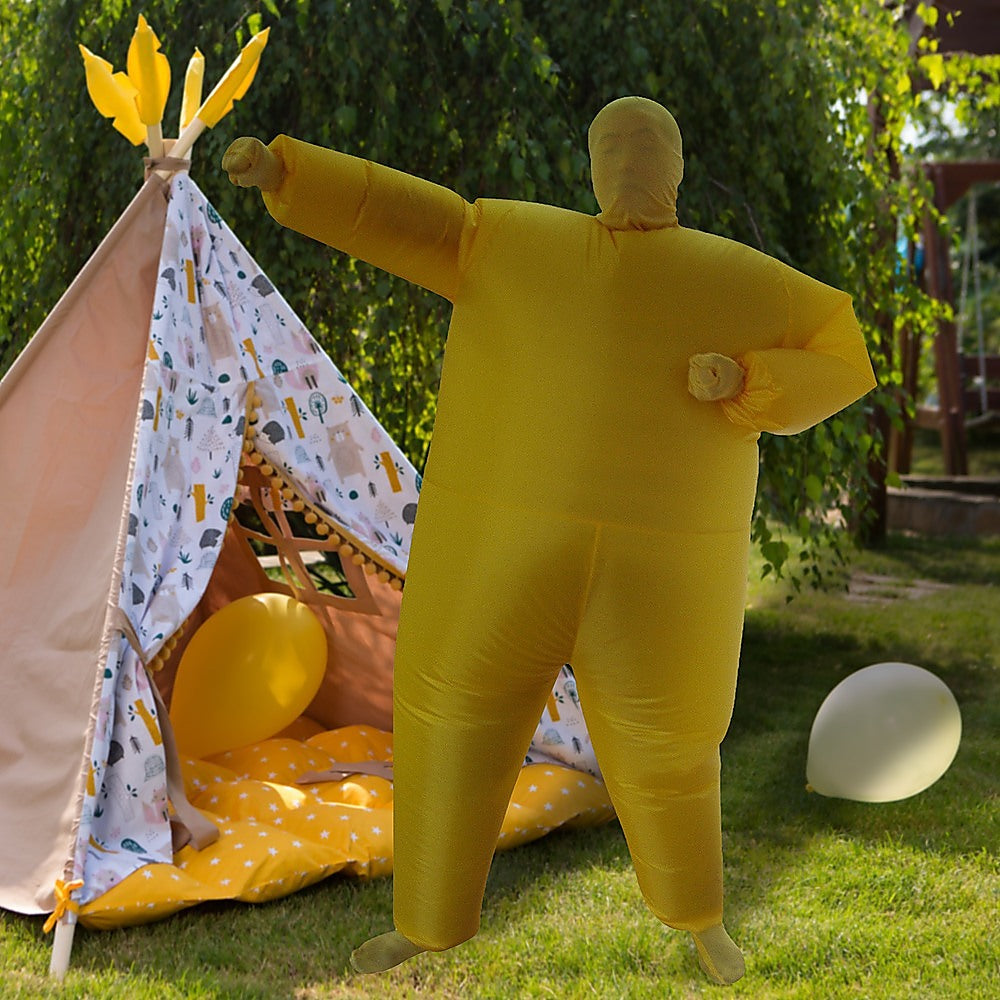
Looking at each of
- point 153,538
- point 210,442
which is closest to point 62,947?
point 153,538

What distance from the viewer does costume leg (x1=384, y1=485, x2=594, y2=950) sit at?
1480mm

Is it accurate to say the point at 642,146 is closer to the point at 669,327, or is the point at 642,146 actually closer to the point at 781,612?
the point at 669,327

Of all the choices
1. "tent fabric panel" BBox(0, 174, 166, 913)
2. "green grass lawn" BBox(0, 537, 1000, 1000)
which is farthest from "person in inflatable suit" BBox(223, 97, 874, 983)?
"tent fabric panel" BBox(0, 174, 166, 913)

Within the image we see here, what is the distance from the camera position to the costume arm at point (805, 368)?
1462 millimetres

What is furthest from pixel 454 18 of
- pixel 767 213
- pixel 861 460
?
pixel 861 460

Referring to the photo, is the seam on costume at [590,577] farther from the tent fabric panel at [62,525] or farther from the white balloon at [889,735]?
the white balloon at [889,735]

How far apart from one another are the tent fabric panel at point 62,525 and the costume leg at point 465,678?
1.12 meters

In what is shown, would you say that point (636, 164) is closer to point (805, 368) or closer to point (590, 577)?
point (805, 368)

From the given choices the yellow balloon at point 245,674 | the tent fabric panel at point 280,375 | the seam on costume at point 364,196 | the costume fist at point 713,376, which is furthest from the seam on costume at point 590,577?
the yellow balloon at point 245,674

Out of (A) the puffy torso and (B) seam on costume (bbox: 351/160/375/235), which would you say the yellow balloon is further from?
(B) seam on costume (bbox: 351/160/375/235)

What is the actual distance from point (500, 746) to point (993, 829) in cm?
201

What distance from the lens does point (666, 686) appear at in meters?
1.51

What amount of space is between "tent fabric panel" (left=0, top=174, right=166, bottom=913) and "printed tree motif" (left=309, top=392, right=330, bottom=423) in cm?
44

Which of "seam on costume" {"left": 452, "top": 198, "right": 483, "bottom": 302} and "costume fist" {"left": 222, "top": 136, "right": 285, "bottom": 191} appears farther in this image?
"seam on costume" {"left": 452, "top": 198, "right": 483, "bottom": 302}
